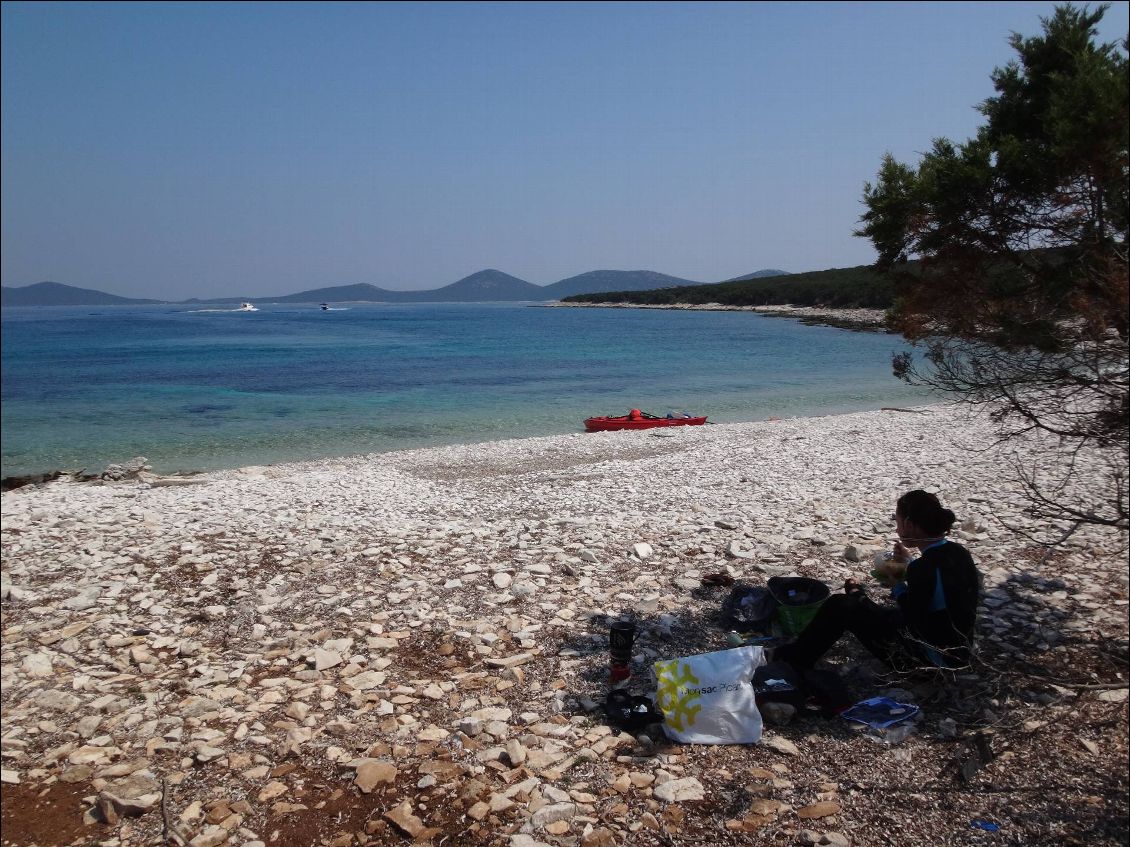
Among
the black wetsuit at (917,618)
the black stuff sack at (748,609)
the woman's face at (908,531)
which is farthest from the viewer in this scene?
the black stuff sack at (748,609)

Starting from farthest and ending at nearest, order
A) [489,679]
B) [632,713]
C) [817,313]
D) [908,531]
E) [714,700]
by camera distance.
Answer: [817,313]
[489,679]
[908,531]
[632,713]
[714,700]

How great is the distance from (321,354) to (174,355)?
1254cm

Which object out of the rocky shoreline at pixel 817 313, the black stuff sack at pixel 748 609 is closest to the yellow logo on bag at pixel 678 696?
the black stuff sack at pixel 748 609

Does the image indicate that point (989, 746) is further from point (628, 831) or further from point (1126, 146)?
point (1126, 146)

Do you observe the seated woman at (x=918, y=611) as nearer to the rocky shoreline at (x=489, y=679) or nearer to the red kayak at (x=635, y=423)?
the rocky shoreline at (x=489, y=679)

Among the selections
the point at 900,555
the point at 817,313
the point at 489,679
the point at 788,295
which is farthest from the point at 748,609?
the point at 788,295

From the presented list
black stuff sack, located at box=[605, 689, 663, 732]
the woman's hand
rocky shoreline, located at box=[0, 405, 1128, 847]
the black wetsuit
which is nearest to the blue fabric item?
rocky shoreline, located at box=[0, 405, 1128, 847]

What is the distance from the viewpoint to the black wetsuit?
5.21 m

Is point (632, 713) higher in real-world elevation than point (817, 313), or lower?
lower

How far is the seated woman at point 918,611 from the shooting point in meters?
5.22

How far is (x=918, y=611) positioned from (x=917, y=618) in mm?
57

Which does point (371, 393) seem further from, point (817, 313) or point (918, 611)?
point (817, 313)

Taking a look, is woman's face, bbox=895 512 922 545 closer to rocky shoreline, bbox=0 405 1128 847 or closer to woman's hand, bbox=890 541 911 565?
rocky shoreline, bbox=0 405 1128 847

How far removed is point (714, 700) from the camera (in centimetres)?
507
